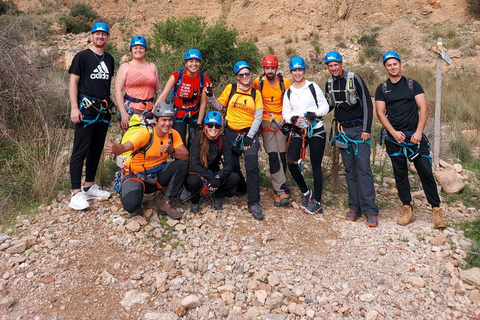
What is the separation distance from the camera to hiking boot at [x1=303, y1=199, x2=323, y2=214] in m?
4.54

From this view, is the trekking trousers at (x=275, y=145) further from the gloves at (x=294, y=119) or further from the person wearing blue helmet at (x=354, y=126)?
the person wearing blue helmet at (x=354, y=126)

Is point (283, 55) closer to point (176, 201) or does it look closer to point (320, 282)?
point (176, 201)

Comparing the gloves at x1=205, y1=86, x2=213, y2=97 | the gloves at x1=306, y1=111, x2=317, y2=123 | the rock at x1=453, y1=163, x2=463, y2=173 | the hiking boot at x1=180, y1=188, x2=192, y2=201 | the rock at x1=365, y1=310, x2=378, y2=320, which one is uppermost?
the gloves at x1=205, y1=86, x2=213, y2=97

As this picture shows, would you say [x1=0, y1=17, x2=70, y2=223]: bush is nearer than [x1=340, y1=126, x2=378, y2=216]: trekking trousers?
No

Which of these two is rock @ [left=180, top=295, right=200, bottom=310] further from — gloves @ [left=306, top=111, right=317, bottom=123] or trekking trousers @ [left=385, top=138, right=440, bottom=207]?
trekking trousers @ [left=385, top=138, right=440, bottom=207]

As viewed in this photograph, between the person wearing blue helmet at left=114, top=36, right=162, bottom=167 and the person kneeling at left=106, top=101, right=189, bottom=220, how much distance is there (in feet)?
1.12

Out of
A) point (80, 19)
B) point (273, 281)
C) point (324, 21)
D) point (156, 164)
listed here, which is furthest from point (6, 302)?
point (80, 19)

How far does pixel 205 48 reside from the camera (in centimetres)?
966

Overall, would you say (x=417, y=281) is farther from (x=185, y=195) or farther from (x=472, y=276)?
(x=185, y=195)

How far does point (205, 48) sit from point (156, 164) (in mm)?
6303

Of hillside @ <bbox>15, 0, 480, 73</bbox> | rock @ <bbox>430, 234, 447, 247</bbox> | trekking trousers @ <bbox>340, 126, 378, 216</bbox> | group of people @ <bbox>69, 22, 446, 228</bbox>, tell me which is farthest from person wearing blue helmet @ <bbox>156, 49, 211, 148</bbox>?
hillside @ <bbox>15, 0, 480, 73</bbox>

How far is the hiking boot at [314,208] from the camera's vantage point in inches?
179

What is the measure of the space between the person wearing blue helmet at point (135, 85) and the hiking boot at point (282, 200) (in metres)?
2.04

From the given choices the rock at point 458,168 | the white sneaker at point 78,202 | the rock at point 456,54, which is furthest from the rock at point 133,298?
the rock at point 456,54
